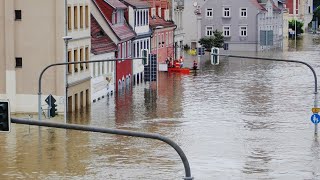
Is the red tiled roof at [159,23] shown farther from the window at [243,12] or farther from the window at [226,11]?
the window at [226,11]

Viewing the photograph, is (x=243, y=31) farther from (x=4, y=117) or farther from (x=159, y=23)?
(x=4, y=117)

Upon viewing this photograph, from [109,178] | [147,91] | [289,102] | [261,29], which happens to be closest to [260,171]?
[109,178]

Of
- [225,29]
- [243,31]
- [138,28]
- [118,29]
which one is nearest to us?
[118,29]

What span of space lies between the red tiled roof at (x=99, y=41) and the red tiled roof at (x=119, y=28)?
2.36 feet

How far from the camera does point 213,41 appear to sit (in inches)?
4473

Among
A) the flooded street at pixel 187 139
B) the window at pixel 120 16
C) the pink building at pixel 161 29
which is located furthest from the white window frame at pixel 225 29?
the window at pixel 120 16

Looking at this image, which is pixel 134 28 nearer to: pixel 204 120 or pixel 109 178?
pixel 204 120

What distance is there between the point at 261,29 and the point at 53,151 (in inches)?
3376

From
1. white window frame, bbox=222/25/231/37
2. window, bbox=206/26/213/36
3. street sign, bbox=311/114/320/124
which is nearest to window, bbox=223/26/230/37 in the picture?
white window frame, bbox=222/25/231/37

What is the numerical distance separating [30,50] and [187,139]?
1214 centimetres

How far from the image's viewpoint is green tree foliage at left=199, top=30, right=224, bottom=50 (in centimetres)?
11338

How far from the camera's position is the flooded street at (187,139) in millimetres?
35750

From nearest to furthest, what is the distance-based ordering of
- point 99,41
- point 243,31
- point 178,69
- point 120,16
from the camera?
1. point 99,41
2. point 120,16
3. point 178,69
4. point 243,31

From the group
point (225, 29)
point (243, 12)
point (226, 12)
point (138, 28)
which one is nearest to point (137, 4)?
point (138, 28)
